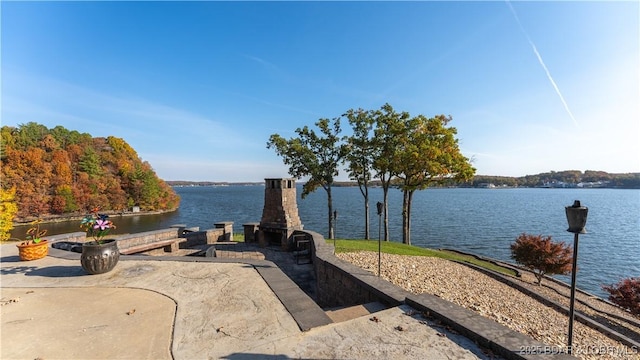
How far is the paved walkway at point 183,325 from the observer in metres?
3.24

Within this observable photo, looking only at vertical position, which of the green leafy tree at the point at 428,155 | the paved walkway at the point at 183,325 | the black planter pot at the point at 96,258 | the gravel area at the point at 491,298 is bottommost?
the gravel area at the point at 491,298

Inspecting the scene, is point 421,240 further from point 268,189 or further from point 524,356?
point 524,356

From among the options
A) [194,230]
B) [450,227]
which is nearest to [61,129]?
[194,230]

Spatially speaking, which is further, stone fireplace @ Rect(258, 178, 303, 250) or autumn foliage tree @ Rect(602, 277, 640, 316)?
stone fireplace @ Rect(258, 178, 303, 250)

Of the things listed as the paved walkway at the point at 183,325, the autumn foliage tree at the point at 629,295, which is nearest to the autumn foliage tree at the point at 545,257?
the autumn foliage tree at the point at 629,295

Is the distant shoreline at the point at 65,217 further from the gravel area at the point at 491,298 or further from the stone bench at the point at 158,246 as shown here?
the gravel area at the point at 491,298

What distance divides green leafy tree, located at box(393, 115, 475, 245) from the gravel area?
536 centimetres

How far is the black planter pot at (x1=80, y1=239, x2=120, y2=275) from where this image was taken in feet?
20.4

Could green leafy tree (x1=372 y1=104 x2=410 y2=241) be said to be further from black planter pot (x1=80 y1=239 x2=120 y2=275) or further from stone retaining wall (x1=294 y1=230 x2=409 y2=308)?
black planter pot (x1=80 y1=239 x2=120 y2=275)

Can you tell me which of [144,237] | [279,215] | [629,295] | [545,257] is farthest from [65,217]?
[629,295]

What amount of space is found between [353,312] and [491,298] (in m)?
6.45

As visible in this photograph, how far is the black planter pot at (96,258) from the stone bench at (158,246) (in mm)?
4564

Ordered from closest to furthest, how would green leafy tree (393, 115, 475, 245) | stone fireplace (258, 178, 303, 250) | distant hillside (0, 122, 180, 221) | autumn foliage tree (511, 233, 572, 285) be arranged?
stone fireplace (258, 178, 303, 250) → autumn foliage tree (511, 233, 572, 285) → green leafy tree (393, 115, 475, 245) → distant hillside (0, 122, 180, 221)

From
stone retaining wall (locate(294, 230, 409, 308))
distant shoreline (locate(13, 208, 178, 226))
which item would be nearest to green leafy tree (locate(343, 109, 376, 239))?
stone retaining wall (locate(294, 230, 409, 308))
